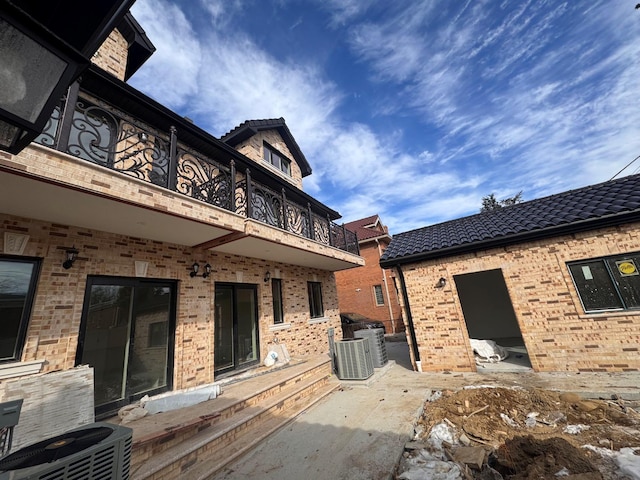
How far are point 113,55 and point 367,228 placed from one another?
1753 cm

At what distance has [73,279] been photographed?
13.6ft

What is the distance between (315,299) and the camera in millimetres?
10406

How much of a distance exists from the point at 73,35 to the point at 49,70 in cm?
35

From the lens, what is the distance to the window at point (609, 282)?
568cm

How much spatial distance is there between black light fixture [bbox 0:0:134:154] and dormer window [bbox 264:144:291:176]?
9.94 metres

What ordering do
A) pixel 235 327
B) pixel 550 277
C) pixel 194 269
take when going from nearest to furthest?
pixel 194 269 → pixel 550 277 → pixel 235 327

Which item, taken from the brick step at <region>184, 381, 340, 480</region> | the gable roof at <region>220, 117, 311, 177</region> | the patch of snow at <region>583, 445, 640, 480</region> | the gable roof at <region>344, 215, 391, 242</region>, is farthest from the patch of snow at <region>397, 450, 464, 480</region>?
the gable roof at <region>344, 215, 391, 242</region>

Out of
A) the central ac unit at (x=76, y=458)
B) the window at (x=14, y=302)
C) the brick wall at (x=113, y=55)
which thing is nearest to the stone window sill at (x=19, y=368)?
the window at (x=14, y=302)

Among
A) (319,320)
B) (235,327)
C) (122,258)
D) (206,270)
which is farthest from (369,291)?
(122,258)

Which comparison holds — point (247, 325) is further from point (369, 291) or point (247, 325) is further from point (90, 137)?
point (369, 291)

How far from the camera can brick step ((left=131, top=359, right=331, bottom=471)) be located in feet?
10.8

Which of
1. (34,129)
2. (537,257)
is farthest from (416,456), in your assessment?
(537,257)

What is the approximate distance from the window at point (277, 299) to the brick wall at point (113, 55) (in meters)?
6.89

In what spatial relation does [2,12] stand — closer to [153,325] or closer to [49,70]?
[49,70]
